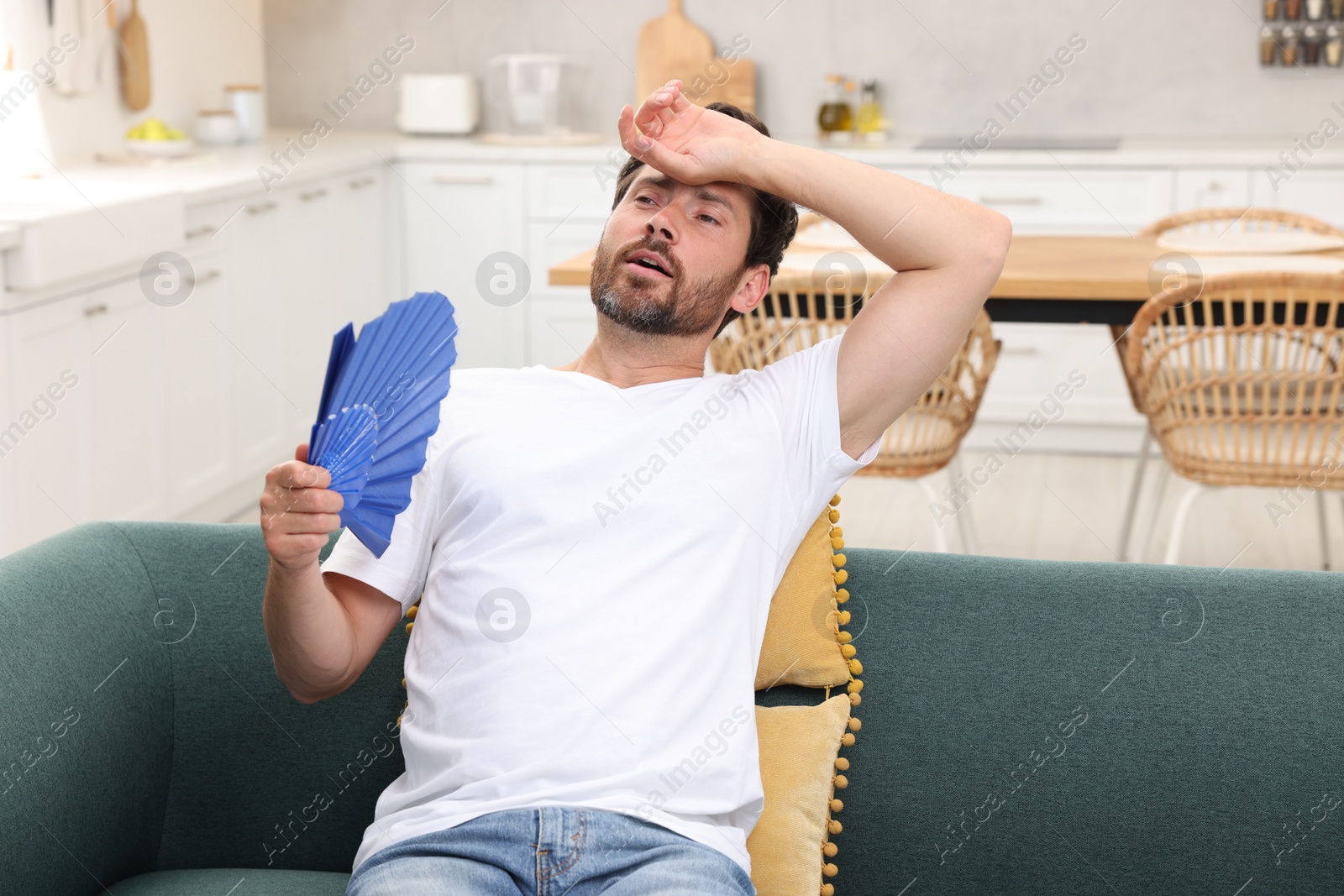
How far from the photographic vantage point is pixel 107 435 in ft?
10.2

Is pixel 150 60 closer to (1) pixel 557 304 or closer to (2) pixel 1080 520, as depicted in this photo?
(1) pixel 557 304

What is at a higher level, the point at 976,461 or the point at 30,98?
the point at 30,98

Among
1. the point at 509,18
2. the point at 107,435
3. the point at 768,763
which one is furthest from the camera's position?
the point at 509,18

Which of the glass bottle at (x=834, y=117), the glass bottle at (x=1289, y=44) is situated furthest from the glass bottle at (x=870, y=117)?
the glass bottle at (x=1289, y=44)

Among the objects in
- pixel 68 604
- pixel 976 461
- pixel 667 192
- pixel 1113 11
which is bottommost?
pixel 976 461

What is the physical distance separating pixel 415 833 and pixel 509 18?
14.9 feet

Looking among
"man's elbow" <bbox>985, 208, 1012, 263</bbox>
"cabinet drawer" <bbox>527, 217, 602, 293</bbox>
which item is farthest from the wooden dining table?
"cabinet drawer" <bbox>527, 217, 602, 293</bbox>

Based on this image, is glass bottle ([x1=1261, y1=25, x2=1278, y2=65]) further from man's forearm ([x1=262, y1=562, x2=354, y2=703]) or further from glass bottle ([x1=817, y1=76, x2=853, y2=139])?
man's forearm ([x1=262, y1=562, x2=354, y2=703])

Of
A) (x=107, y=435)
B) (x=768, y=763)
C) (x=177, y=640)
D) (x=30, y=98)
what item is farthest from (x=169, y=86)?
(x=768, y=763)

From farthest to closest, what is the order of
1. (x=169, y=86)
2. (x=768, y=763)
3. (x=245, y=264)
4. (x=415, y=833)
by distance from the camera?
(x=169, y=86) < (x=245, y=264) < (x=768, y=763) < (x=415, y=833)

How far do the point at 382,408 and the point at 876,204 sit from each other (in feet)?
1.77

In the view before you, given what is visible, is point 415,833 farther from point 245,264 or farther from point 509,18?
point 509,18

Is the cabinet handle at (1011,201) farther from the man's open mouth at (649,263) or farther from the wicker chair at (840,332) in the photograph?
the man's open mouth at (649,263)

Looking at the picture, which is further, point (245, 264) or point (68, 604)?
point (245, 264)
